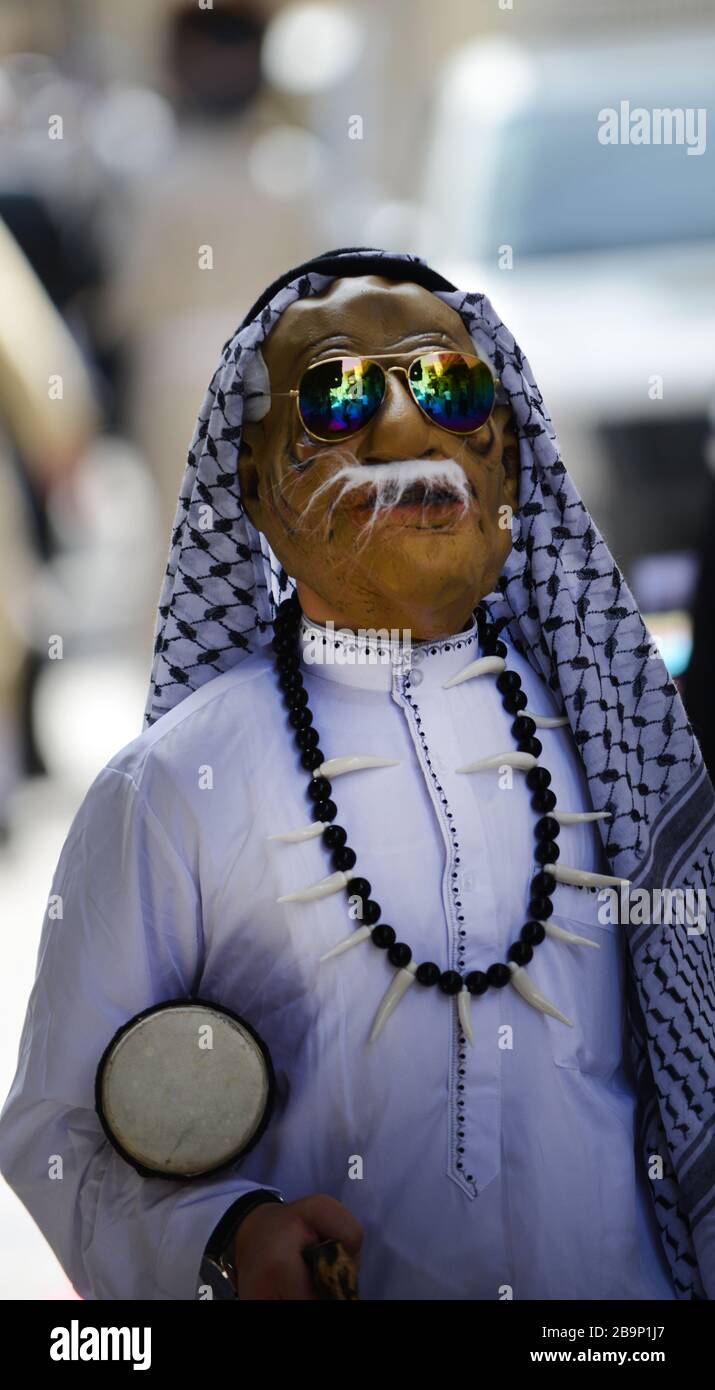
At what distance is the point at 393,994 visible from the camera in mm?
1915

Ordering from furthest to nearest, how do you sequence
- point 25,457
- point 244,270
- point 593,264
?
point 593,264 → point 25,457 → point 244,270

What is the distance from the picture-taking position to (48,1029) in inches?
77.2

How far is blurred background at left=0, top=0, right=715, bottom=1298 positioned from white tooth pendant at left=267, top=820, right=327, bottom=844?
12.0 ft

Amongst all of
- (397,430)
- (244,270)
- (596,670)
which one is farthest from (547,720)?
(244,270)

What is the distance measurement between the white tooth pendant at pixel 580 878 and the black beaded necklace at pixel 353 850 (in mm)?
11

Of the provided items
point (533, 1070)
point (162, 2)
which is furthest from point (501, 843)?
point (162, 2)

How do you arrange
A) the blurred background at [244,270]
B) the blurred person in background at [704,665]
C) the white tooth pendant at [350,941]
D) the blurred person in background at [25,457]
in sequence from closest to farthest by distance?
the white tooth pendant at [350,941]
the blurred person in background at [704,665]
the blurred person in background at [25,457]
the blurred background at [244,270]

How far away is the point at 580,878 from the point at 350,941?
0.30 m

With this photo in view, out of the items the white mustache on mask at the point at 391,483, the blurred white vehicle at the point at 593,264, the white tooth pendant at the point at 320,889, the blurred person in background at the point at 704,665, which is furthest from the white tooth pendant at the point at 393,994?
the blurred white vehicle at the point at 593,264

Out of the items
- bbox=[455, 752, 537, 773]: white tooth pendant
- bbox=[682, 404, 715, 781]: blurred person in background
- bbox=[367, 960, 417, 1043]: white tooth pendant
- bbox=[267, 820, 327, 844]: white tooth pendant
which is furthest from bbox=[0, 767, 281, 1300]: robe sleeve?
bbox=[682, 404, 715, 781]: blurred person in background

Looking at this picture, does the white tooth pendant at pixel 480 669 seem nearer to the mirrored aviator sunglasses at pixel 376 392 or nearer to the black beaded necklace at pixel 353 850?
the black beaded necklace at pixel 353 850

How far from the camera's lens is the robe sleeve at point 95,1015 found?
6.31 ft

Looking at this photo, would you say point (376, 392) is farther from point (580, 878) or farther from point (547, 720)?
point (580, 878)
